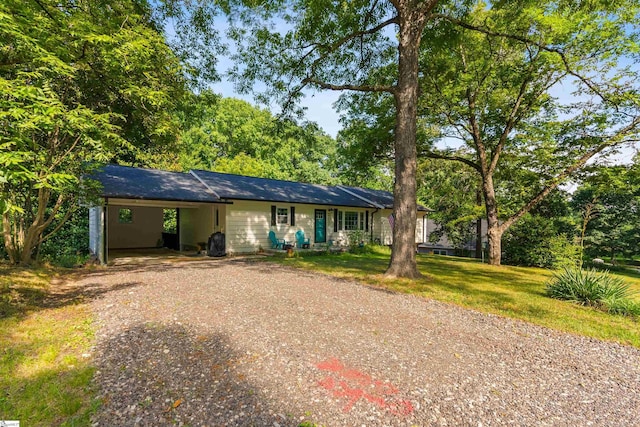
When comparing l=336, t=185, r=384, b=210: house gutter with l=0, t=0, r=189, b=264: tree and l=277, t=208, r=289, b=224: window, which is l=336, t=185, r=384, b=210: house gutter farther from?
l=0, t=0, r=189, b=264: tree

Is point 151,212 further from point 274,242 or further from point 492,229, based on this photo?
point 492,229

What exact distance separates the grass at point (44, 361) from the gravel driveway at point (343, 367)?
20 cm

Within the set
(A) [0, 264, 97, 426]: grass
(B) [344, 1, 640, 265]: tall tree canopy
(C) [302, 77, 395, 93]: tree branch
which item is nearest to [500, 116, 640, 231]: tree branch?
(B) [344, 1, 640, 265]: tall tree canopy

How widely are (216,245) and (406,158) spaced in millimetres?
8561

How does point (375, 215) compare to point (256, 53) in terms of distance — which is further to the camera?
point (375, 215)

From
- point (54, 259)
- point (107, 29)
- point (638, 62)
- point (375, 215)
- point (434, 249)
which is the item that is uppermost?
point (638, 62)

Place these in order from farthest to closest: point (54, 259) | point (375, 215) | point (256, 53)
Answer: point (375, 215), point (256, 53), point (54, 259)

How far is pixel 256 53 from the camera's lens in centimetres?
1149

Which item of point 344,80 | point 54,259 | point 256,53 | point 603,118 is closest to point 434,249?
point 603,118

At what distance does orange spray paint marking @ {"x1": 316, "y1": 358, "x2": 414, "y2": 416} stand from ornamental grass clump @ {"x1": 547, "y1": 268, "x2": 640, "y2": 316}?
19.3 feet

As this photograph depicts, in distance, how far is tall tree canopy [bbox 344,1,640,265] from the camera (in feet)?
33.7

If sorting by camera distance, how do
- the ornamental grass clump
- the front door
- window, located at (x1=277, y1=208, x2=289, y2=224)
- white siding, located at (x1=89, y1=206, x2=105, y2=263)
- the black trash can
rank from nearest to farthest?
the ornamental grass clump
white siding, located at (x1=89, y1=206, x2=105, y2=263)
the black trash can
window, located at (x1=277, y1=208, x2=289, y2=224)
the front door

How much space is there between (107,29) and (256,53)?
5.92m

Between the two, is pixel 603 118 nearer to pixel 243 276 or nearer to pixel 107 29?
pixel 243 276
